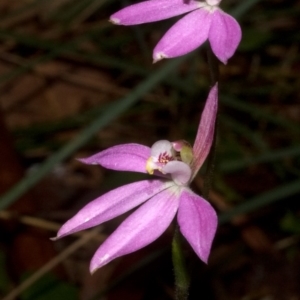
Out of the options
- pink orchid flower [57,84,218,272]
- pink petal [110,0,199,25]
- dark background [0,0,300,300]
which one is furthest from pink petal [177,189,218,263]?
dark background [0,0,300,300]

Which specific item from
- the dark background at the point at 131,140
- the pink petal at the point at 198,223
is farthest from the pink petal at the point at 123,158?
the dark background at the point at 131,140

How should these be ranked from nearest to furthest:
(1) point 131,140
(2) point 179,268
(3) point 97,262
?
(3) point 97,262
(2) point 179,268
(1) point 131,140

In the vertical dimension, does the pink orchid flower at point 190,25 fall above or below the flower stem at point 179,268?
above

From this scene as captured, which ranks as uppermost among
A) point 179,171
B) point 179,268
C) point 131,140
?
point 179,171

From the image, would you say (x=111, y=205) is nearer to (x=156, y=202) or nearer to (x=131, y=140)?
(x=156, y=202)

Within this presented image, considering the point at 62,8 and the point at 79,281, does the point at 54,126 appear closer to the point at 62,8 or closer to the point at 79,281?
the point at 79,281

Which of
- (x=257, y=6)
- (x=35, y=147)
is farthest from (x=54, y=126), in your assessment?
(x=257, y=6)

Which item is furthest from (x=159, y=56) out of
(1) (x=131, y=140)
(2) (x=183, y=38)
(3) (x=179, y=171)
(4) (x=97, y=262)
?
(1) (x=131, y=140)

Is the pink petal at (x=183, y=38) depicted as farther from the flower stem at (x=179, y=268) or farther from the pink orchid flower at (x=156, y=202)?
the flower stem at (x=179, y=268)
